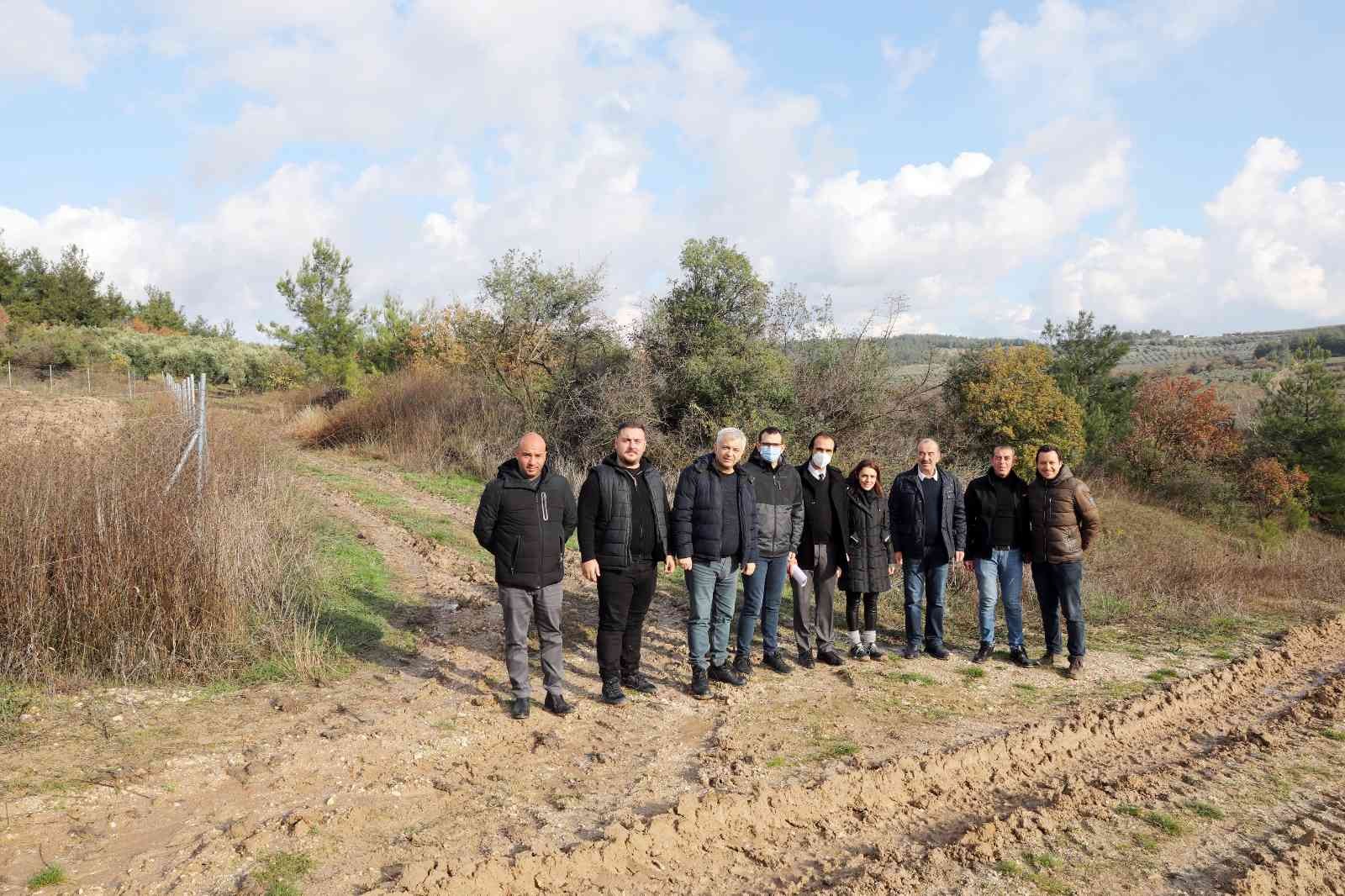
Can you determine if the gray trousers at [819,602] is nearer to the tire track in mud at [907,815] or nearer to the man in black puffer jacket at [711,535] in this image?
the man in black puffer jacket at [711,535]

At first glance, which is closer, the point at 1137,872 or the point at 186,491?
the point at 1137,872

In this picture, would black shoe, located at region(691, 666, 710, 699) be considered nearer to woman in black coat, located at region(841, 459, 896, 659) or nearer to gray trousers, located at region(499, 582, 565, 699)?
gray trousers, located at region(499, 582, 565, 699)

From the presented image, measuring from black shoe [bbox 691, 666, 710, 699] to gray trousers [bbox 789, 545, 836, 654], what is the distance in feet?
3.77

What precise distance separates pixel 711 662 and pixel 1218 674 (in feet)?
14.2

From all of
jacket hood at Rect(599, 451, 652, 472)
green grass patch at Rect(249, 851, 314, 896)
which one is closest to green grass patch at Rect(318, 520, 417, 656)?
jacket hood at Rect(599, 451, 652, 472)

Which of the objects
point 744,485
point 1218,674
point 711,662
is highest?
point 744,485

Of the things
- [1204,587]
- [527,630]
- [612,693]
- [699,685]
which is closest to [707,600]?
[699,685]

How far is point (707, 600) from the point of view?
5.89m

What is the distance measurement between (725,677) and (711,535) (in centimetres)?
118

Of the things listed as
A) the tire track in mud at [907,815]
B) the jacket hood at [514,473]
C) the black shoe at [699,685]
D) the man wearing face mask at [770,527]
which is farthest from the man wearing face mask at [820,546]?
the jacket hood at [514,473]

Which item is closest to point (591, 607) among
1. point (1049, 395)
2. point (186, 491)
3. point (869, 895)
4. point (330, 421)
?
point (186, 491)

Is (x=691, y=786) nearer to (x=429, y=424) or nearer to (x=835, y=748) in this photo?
(x=835, y=748)

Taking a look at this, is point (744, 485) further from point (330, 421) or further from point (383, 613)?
point (330, 421)

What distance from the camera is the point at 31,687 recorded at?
506 centimetres
